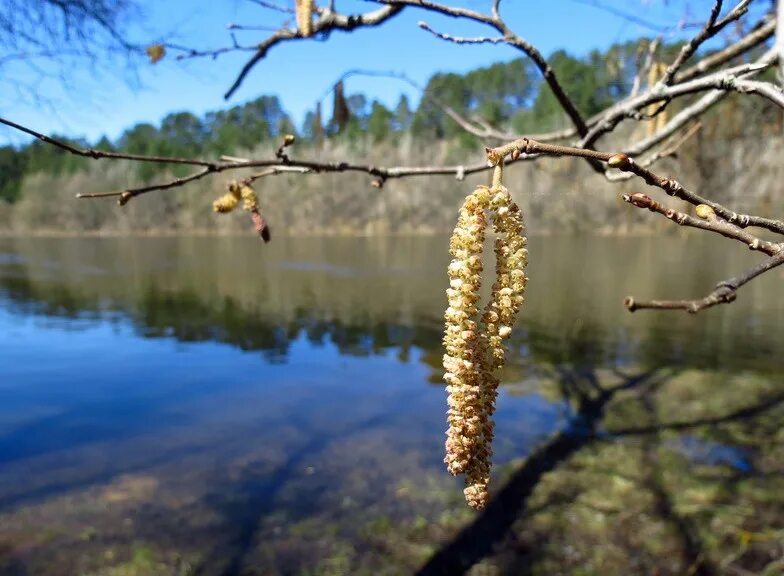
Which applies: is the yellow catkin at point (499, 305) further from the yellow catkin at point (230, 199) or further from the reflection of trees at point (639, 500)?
the reflection of trees at point (639, 500)

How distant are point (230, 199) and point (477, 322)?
95 cm

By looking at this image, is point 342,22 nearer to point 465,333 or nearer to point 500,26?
point 500,26

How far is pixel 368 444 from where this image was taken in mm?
7496

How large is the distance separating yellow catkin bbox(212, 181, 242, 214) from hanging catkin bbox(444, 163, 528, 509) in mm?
893

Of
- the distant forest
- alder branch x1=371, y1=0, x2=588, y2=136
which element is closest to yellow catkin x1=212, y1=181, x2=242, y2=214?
alder branch x1=371, y1=0, x2=588, y2=136

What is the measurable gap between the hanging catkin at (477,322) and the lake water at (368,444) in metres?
4.51

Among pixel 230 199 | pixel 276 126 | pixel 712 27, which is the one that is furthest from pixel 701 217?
pixel 276 126

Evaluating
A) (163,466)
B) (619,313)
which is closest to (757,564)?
(163,466)

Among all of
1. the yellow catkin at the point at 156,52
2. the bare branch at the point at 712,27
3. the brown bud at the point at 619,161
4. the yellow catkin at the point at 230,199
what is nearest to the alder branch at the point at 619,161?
the brown bud at the point at 619,161

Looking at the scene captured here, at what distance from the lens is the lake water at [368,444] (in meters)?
5.28

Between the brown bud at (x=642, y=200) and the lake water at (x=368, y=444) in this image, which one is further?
the lake water at (x=368, y=444)

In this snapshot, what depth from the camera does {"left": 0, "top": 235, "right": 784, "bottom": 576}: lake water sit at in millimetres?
5277

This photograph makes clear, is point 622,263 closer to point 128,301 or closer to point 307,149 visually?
point 128,301

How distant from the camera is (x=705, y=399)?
8602mm
